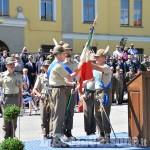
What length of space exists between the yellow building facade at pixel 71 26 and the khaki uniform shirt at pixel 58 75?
1677 cm

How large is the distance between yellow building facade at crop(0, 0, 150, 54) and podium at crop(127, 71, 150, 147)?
17.3 m

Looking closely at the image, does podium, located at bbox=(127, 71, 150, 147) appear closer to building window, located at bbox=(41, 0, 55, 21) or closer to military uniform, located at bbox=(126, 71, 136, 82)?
military uniform, located at bbox=(126, 71, 136, 82)

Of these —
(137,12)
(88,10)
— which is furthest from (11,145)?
(137,12)

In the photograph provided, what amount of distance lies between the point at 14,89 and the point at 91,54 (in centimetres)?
192

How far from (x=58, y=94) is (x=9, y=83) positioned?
1062mm

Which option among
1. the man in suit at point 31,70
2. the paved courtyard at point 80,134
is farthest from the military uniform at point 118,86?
the man in suit at point 31,70

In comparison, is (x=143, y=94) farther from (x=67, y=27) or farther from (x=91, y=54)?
(x=67, y=27)

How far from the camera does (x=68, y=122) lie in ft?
32.2

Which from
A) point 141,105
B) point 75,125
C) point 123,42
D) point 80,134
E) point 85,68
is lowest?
point 75,125

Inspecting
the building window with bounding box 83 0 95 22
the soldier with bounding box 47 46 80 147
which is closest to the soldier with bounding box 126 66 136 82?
the building window with bounding box 83 0 95 22

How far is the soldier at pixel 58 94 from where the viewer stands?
349 inches

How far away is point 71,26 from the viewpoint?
1175 inches

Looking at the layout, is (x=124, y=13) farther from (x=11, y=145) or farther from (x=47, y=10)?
(x=11, y=145)

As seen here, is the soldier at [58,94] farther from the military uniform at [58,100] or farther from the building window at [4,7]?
the building window at [4,7]
